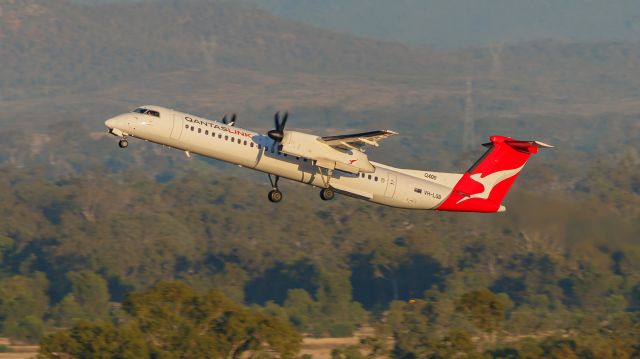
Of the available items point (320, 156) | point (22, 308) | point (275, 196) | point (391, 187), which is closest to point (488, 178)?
point (391, 187)

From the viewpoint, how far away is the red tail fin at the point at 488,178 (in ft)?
165

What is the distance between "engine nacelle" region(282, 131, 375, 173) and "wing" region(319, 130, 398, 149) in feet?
0.98

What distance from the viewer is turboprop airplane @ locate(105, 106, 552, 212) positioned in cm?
4522

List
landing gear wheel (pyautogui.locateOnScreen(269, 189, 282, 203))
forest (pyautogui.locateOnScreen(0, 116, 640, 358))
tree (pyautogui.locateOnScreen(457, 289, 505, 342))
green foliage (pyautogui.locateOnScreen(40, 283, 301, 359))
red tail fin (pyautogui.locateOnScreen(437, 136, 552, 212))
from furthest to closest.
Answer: forest (pyautogui.locateOnScreen(0, 116, 640, 358)) → tree (pyautogui.locateOnScreen(457, 289, 505, 342)) → green foliage (pyautogui.locateOnScreen(40, 283, 301, 359)) → red tail fin (pyautogui.locateOnScreen(437, 136, 552, 212)) → landing gear wheel (pyautogui.locateOnScreen(269, 189, 282, 203))

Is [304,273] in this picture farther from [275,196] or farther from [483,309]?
[275,196]

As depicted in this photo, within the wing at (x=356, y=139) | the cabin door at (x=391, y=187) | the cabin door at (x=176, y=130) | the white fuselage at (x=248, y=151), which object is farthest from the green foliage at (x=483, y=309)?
the cabin door at (x=176, y=130)

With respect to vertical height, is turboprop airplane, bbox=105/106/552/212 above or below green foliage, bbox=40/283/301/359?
above

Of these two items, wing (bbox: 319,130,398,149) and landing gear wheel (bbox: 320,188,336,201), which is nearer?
wing (bbox: 319,130,398,149)

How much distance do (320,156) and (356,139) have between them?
176cm

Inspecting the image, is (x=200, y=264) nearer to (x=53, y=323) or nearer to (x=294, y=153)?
(x=53, y=323)

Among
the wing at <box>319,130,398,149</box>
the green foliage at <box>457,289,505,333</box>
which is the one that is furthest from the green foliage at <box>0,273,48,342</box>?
the wing at <box>319,130,398,149</box>

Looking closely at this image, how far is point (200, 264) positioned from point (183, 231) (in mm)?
18188

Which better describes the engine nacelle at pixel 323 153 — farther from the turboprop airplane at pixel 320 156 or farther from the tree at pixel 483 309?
the tree at pixel 483 309

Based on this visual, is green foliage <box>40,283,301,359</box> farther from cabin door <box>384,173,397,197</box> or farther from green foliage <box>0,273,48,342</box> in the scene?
green foliage <box>0,273,48,342</box>
